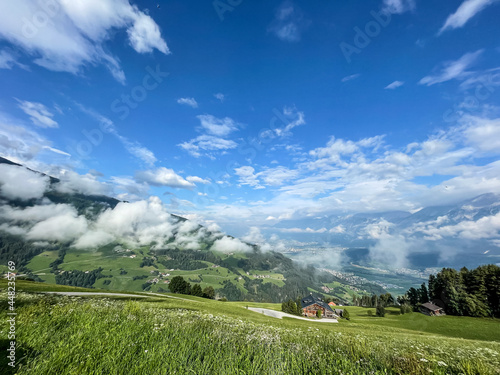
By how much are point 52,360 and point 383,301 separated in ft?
471

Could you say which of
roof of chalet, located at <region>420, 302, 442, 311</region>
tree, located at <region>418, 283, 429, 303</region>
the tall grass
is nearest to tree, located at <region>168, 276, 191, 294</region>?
roof of chalet, located at <region>420, 302, 442, 311</region>

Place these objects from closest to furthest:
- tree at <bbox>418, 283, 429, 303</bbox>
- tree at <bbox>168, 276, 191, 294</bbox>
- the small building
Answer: the small building, tree at <bbox>418, 283, 429, 303</bbox>, tree at <bbox>168, 276, 191, 294</bbox>

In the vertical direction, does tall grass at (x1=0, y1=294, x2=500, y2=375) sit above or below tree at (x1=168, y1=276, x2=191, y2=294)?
above

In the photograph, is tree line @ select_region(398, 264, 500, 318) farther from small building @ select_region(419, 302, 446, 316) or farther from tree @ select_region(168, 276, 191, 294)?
tree @ select_region(168, 276, 191, 294)

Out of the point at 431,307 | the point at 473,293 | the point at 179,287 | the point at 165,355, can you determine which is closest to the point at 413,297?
the point at 431,307

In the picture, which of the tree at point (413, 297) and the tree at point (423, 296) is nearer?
the tree at point (423, 296)

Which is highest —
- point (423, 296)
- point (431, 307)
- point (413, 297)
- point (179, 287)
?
point (423, 296)

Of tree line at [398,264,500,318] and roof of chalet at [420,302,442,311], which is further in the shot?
roof of chalet at [420,302,442,311]

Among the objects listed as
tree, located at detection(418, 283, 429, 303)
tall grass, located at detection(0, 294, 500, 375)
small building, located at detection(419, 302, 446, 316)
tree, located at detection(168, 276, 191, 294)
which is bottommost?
tree, located at detection(168, 276, 191, 294)

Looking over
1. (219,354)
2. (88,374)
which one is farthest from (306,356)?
(88,374)

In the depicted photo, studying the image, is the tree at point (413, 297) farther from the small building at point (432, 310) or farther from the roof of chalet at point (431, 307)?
the roof of chalet at point (431, 307)

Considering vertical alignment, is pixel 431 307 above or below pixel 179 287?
above

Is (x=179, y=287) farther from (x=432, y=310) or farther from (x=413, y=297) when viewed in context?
(x=413, y=297)

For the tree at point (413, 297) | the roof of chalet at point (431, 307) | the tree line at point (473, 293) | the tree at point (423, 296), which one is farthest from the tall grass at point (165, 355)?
the tree at point (413, 297)
